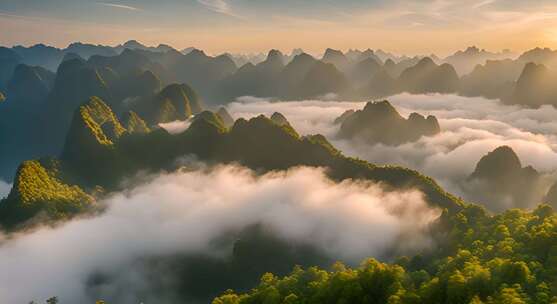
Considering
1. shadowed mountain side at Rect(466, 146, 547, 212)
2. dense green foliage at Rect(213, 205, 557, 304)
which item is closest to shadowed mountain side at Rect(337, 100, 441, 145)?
shadowed mountain side at Rect(466, 146, 547, 212)

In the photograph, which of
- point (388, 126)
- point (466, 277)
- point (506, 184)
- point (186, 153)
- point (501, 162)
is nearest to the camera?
point (466, 277)

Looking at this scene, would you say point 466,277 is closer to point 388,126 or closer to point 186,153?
point 186,153

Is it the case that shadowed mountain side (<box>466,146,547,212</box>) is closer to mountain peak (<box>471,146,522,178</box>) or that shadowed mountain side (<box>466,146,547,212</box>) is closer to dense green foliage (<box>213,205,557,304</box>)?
mountain peak (<box>471,146,522,178</box>)

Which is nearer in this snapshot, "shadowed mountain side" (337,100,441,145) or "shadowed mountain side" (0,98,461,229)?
"shadowed mountain side" (0,98,461,229)

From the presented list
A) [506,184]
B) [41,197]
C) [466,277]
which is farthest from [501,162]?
[41,197]

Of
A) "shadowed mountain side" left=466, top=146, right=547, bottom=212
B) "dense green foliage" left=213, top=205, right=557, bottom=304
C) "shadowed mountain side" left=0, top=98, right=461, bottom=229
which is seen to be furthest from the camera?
"shadowed mountain side" left=466, top=146, right=547, bottom=212

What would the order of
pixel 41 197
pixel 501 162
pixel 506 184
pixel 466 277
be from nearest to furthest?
1. pixel 466 277
2. pixel 41 197
3. pixel 506 184
4. pixel 501 162

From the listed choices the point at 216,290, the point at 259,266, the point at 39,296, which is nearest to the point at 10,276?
the point at 39,296
